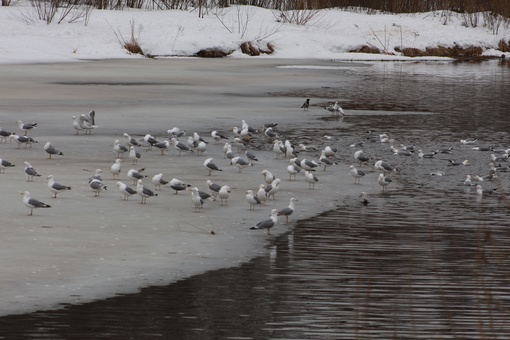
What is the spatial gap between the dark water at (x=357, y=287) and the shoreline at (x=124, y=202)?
0.40 meters

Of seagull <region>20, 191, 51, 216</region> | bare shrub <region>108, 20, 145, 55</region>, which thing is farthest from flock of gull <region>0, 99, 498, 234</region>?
bare shrub <region>108, 20, 145, 55</region>

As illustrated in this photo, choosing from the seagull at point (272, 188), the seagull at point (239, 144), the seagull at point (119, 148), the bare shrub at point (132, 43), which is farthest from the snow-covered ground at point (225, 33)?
the seagull at point (272, 188)

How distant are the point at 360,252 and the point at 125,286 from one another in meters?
2.71

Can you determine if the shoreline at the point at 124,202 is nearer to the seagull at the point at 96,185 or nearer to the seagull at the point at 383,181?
the seagull at the point at 96,185

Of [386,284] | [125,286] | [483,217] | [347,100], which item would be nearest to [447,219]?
[483,217]

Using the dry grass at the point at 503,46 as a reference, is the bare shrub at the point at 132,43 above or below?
above

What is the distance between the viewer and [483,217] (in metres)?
13.1

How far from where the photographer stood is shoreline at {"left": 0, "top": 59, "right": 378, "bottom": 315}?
948 centimetres

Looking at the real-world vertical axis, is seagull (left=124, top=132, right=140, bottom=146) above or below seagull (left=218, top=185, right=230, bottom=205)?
above

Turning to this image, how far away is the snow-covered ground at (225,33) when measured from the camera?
44.7 metres

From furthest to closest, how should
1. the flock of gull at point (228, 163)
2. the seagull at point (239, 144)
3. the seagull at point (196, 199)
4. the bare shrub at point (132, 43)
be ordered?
the bare shrub at point (132, 43), the seagull at point (239, 144), the flock of gull at point (228, 163), the seagull at point (196, 199)

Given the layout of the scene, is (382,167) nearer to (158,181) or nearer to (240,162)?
(240,162)

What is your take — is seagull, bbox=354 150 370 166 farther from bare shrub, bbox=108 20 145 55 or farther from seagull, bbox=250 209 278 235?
bare shrub, bbox=108 20 145 55

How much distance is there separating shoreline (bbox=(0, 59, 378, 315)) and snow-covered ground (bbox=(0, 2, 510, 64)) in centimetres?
1371
